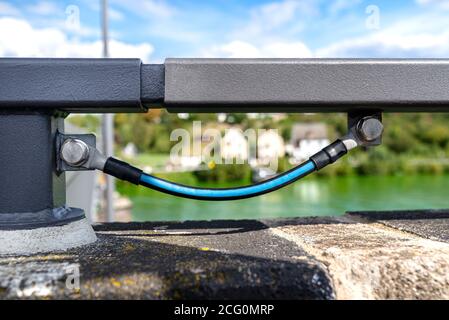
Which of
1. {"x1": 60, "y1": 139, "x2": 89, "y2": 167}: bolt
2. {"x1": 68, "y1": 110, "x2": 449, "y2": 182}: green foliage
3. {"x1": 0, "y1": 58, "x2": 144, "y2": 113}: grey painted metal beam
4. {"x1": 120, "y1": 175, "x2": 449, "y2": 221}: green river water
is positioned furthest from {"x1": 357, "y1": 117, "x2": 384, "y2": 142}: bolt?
{"x1": 68, "y1": 110, "x2": 449, "y2": 182}: green foliage

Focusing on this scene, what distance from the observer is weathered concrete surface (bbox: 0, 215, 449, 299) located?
812mm

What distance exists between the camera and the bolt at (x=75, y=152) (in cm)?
109

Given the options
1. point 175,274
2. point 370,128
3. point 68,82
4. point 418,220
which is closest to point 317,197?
point 418,220

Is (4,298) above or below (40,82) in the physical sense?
below

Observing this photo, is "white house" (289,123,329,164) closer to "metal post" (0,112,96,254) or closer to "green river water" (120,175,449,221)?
"green river water" (120,175,449,221)

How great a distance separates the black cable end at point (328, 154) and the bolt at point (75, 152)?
0.51 m

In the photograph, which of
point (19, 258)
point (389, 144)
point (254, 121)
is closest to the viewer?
point (19, 258)

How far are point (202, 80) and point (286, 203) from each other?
14.8 meters

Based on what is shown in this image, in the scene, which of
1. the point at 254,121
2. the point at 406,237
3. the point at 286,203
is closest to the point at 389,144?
the point at 286,203

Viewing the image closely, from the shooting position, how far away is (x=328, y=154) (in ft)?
3.67
